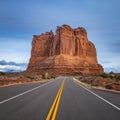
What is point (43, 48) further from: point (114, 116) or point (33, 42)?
point (114, 116)

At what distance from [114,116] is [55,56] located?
149 metres

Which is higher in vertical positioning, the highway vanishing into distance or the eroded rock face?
the eroded rock face

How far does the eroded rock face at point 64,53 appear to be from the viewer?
15105 centimetres

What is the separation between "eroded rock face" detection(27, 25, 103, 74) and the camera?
151 metres

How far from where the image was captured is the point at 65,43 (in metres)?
163

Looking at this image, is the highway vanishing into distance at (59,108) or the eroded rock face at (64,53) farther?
the eroded rock face at (64,53)

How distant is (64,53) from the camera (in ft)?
522

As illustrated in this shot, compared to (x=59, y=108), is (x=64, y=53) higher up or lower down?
higher up

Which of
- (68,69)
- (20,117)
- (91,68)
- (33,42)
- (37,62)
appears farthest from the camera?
(33,42)

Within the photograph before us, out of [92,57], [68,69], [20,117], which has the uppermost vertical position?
[92,57]

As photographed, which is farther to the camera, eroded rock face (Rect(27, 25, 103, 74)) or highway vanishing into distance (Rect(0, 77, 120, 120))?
eroded rock face (Rect(27, 25, 103, 74))

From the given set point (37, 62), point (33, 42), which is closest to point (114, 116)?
point (37, 62)

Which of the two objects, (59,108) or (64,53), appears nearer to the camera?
(59,108)

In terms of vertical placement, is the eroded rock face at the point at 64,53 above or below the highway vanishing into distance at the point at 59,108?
above
